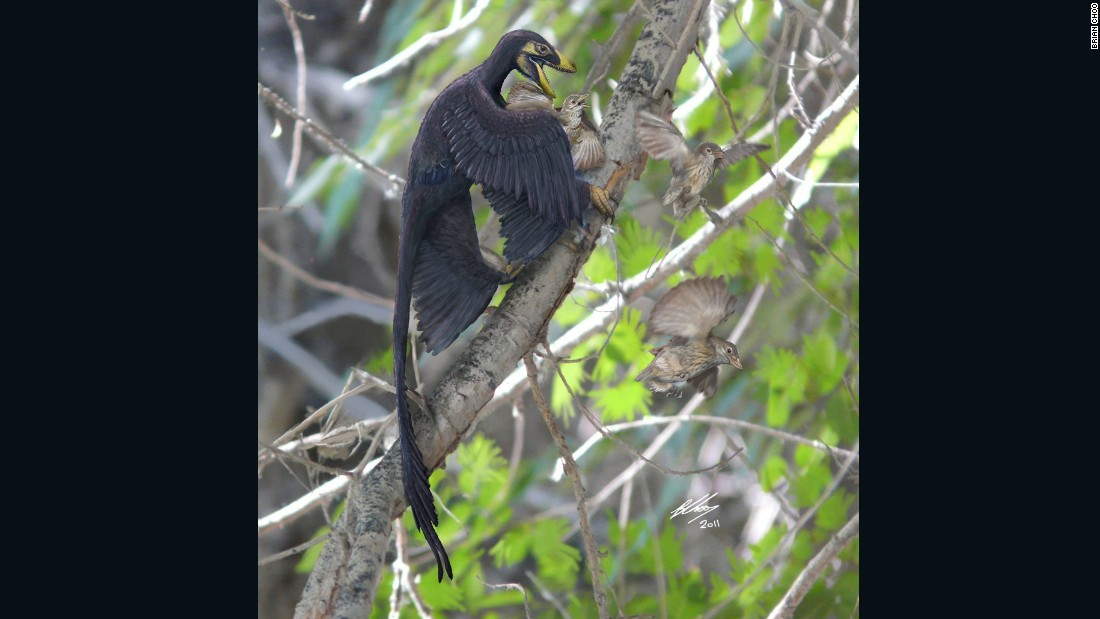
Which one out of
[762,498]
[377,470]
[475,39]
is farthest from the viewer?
[762,498]

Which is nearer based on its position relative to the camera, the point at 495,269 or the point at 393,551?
the point at 495,269

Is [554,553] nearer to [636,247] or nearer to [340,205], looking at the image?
[636,247]

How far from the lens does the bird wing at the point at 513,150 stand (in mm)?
1493

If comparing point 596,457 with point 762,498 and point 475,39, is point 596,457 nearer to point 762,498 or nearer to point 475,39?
point 762,498

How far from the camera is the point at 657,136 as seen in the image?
5.35 feet

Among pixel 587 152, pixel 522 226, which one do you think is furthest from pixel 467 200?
pixel 587 152

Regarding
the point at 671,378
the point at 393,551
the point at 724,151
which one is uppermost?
the point at 724,151

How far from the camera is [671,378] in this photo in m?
1.71

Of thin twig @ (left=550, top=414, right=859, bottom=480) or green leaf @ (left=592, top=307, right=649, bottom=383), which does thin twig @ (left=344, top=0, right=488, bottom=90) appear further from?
thin twig @ (left=550, top=414, right=859, bottom=480)

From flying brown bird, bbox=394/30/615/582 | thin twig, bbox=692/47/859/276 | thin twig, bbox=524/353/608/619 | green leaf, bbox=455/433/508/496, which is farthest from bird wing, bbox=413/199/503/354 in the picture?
thin twig, bbox=692/47/859/276

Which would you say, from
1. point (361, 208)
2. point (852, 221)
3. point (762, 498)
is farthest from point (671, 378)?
point (361, 208)

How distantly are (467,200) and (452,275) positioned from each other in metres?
0.11

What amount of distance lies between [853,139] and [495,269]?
67 cm
